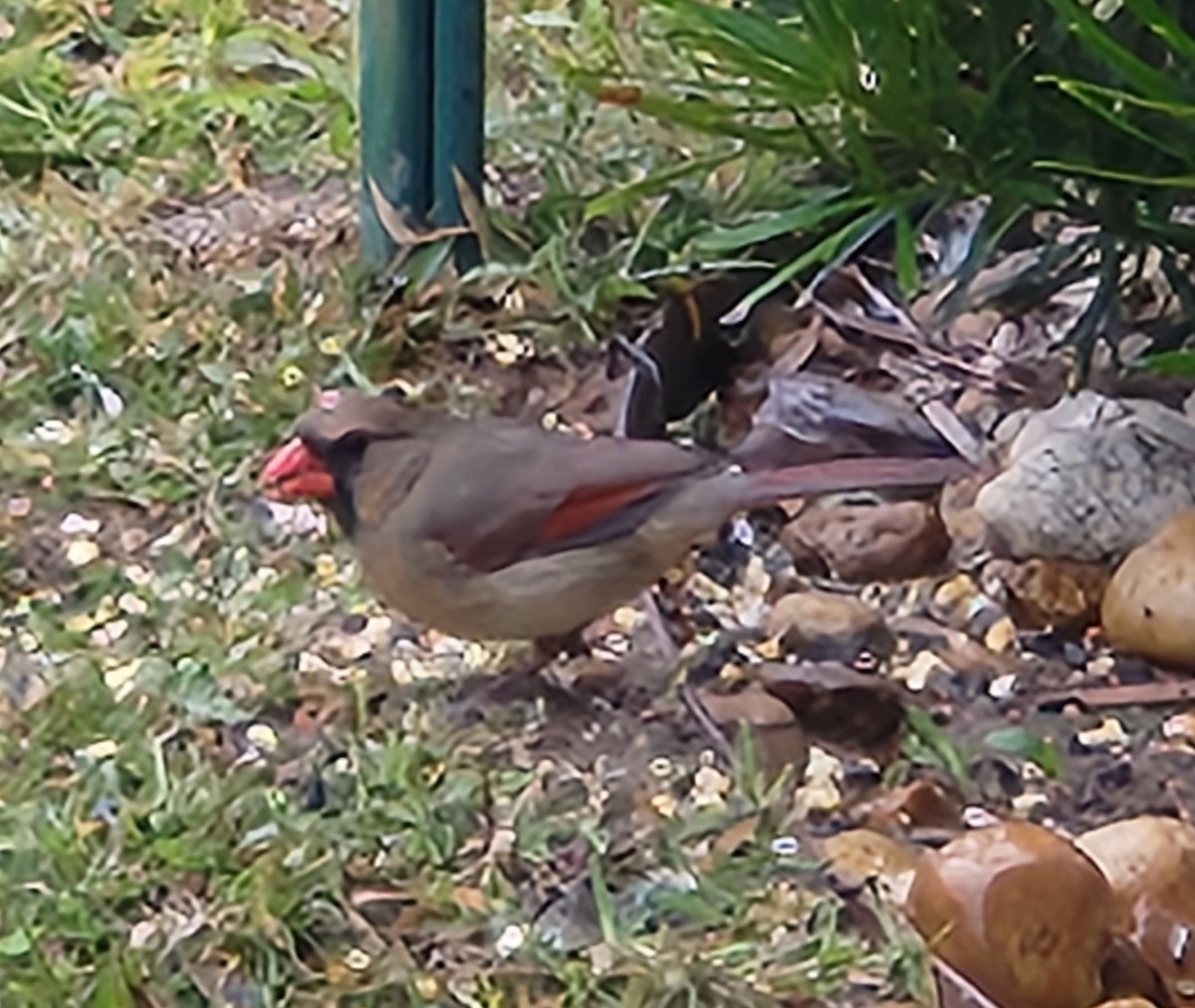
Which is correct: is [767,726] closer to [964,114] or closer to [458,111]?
[964,114]

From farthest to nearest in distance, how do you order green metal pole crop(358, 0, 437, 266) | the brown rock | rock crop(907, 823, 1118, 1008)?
1. green metal pole crop(358, 0, 437, 266)
2. the brown rock
3. rock crop(907, 823, 1118, 1008)

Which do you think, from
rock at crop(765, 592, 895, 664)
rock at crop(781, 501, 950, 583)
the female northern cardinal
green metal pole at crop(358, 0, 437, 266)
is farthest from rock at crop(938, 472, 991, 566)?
green metal pole at crop(358, 0, 437, 266)

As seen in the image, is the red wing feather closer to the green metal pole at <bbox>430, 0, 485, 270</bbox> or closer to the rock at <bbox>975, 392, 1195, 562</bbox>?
the rock at <bbox>975, 392, 1195, 562</bbox>

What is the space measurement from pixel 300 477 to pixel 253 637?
199mm

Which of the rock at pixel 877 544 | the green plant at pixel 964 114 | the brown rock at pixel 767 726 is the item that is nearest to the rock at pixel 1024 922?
the brown rock at pixel 767 726

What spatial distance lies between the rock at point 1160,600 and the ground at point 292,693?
119mm

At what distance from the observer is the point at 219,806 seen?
2.27 meters

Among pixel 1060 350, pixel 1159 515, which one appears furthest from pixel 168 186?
pixel 1159 515

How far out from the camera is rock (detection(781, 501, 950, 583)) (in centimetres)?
261

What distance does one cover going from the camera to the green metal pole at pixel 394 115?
294 cm

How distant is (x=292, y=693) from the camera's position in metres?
2.44

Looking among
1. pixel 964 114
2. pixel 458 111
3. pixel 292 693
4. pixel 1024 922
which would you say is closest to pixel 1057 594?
pixel 964 114

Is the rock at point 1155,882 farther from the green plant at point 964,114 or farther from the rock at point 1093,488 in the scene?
the green plant at point 964,114

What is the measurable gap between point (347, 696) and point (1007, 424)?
2.27ft
